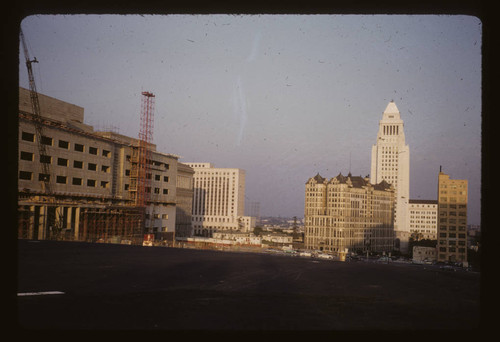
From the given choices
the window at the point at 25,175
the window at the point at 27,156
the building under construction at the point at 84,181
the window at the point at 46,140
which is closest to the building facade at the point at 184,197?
the building under construction at the point at 84,181

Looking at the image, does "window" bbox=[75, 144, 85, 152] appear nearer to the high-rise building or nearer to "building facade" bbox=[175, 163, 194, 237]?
"building facade" bbox=[175, 163, 194, 237]

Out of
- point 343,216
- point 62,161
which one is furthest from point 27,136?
point 343,216

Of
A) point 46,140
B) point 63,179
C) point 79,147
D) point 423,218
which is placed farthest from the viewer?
point 423,218

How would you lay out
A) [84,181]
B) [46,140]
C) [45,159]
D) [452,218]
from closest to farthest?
[45,159] → [46,140] → [84,181] → [452,218]

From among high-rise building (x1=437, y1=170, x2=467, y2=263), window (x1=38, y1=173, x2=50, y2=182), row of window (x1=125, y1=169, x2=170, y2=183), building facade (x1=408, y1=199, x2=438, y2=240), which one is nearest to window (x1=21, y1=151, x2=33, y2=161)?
window (x1=38, y1=173, x2=50, y2=182)

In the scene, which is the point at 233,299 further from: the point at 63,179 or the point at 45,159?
the point at 63,179

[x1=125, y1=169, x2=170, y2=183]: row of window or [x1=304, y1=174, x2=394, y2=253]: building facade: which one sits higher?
[x1=125, y1=169, x2=170, y2=183]: row of window
